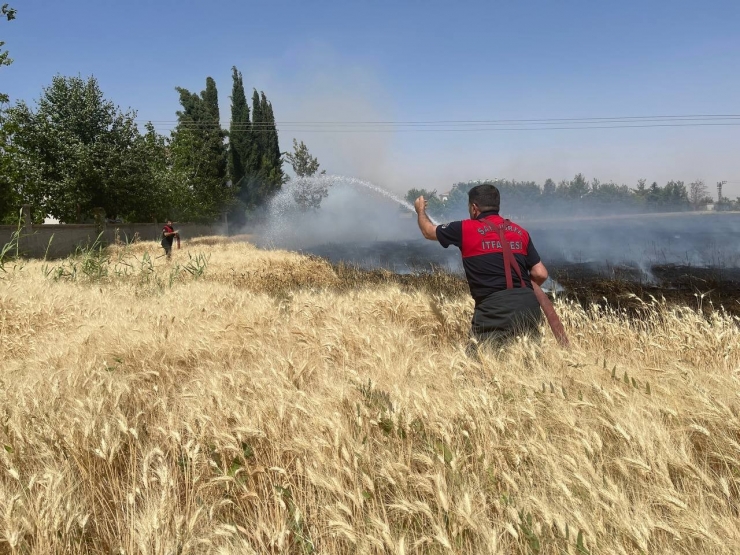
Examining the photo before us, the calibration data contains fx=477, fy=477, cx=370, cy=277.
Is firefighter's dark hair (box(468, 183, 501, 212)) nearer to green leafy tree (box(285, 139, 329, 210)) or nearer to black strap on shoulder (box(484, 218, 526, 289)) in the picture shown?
black strap on shoulder (box(484, 218, 526, 289))

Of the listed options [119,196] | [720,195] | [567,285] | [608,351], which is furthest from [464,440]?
[720,195]

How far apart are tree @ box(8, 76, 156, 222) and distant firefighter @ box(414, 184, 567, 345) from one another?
2846cm

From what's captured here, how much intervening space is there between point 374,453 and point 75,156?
3029 cm

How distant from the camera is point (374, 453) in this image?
229 centimetres

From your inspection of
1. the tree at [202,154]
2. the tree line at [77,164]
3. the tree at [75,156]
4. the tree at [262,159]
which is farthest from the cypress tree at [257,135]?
the tree at [75,156]

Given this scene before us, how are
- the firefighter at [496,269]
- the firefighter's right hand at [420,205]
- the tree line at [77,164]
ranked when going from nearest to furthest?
the firefighter at [496,269] < the firefighter's right hand at [420,205] < the tree line at [77,164]

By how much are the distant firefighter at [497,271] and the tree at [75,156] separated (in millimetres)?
28462

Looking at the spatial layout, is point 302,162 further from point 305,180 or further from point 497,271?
point 497,271

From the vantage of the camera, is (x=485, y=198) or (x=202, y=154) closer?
(x=485, y=198)

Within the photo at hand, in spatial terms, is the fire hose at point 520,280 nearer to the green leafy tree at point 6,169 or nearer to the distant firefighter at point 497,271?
the distant firefighter at point 497,271

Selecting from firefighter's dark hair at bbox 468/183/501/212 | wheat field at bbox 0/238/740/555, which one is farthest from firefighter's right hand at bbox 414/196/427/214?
wheat field at bbox 0/238/740/555

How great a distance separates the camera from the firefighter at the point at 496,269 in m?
4.01

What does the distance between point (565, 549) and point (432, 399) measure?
119 centimetres

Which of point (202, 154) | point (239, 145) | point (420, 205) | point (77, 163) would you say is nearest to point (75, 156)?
point (77, 163)
